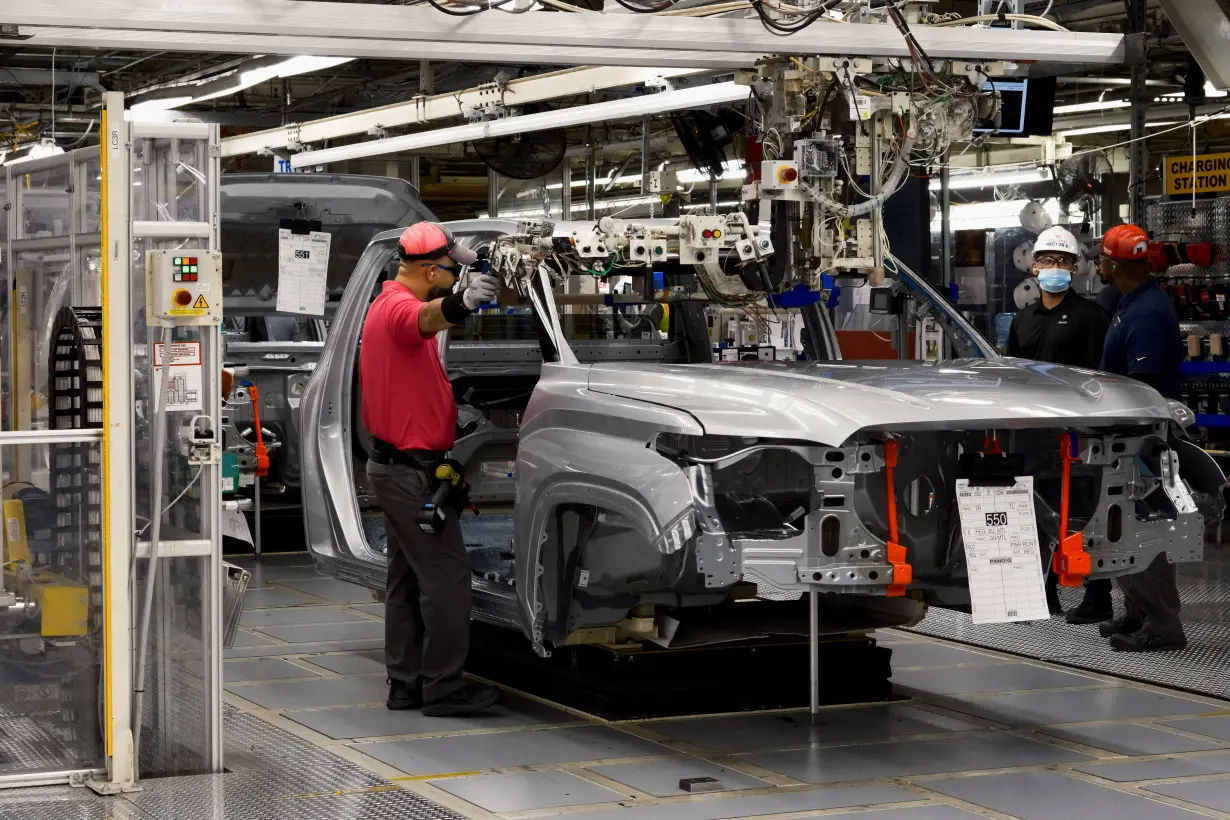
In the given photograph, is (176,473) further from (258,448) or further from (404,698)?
(258,448)

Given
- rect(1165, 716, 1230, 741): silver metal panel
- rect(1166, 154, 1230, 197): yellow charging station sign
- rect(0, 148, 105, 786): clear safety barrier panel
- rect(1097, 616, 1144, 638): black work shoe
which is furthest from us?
rect(1166, 154, 1230, 197): yellow charging station sign

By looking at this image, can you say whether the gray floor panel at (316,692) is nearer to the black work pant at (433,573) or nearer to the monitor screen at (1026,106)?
the black work pant at (433,573)

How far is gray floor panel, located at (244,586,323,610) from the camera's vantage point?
881 centimetres

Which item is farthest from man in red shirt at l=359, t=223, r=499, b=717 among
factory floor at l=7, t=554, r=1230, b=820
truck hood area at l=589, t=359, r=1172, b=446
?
truck hood area at l=589, t=359, r=1172, b=446

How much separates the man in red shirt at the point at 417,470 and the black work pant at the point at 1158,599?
3045mm

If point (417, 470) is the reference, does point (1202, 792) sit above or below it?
below

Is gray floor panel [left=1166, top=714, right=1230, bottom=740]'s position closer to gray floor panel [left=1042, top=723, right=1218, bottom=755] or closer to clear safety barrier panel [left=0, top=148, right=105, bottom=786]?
gray floor panel [left=1042, top=723, right=1218, bottom=755]

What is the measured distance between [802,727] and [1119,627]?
7.96 feet

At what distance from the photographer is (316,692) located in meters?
6.54

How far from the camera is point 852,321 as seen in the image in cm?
1484

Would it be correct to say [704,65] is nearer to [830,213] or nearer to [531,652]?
[830,213]

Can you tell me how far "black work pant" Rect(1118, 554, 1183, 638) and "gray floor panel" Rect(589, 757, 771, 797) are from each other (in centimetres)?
273

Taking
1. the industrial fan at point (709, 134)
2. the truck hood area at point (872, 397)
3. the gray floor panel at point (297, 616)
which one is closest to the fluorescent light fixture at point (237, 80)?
the industrial fan at point (709, 134)

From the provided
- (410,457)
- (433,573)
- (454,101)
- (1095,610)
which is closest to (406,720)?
(433,573)
